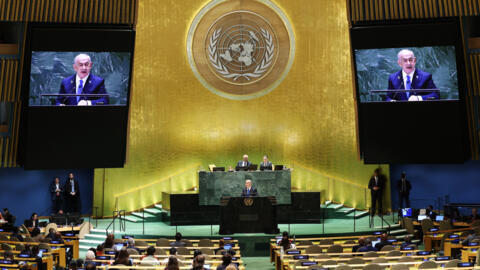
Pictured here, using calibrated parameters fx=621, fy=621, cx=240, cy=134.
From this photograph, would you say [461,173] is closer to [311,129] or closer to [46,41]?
[311,129]

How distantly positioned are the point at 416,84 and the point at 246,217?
5819 millimetres

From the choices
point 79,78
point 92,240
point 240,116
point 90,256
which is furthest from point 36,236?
point 240,116

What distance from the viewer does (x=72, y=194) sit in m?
19.0

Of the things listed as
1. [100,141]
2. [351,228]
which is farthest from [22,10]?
[351,228]

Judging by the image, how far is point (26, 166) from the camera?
16688 mm

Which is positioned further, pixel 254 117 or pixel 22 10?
pixel 254 117

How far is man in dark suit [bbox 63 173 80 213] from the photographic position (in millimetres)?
19031

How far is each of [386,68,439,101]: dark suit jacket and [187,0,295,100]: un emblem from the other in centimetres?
463

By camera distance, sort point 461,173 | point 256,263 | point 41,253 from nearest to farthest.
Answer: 1. point 41,253
2. point 256,263
3. point 461,173

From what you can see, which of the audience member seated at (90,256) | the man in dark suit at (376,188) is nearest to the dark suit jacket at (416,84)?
the man in dark suit at (376,188)

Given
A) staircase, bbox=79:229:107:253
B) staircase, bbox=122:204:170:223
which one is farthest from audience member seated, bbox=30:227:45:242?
staircase, bbox=122:204:170:223

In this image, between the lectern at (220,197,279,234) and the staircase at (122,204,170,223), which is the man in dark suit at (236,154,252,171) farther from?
the staircase at (122,204,170,223)

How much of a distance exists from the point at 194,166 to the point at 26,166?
5.80 m

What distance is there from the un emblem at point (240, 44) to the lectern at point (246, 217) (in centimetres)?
577
